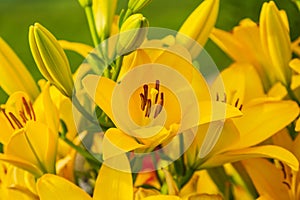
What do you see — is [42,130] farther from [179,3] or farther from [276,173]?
[179,3]

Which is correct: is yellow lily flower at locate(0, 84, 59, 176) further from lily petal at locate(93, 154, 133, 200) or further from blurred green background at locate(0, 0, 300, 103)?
blurred green background at locate(0, 0, 300, 103)

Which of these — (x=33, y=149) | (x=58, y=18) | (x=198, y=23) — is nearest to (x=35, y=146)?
(x=33, y=149)

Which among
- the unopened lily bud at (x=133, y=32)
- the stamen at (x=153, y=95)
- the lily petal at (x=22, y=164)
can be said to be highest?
the unopened lily bud at (x=133, y=32)

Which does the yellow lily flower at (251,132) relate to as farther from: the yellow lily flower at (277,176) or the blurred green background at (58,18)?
the blurred green background at (58,18)

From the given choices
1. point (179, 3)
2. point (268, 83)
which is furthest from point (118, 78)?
point (179, 3)

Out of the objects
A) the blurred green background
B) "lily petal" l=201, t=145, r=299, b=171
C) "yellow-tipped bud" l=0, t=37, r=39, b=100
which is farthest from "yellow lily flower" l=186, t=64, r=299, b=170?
the blurred green background

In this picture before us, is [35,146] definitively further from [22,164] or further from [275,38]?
[275,38]

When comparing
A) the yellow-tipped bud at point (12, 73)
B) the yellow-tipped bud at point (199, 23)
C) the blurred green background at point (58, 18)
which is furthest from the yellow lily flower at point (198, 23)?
the blurred green background at point (58, 18)
